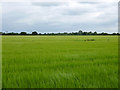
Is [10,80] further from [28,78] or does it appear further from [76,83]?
[76,83]

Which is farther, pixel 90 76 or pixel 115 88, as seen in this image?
pixel 90 76

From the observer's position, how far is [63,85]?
2277 millimetres

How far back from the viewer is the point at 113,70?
9.95 feet

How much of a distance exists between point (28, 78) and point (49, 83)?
1.55 ft

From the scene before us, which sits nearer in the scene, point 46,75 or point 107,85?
point 107,85

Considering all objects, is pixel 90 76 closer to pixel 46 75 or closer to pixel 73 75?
pixel 73 75

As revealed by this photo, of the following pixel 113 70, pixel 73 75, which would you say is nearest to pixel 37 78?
pixel 73 75

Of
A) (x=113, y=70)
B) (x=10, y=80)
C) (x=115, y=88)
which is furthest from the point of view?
(x=113, y=70)

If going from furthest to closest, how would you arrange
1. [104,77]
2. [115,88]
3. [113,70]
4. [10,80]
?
1. [113,70]
2. [104,77]
3. [10,80]
4. [115,88]

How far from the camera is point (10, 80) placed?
2471 mm

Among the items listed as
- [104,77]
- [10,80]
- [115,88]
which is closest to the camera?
[115,88]

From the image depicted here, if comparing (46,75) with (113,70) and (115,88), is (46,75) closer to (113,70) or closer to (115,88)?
(115,88)

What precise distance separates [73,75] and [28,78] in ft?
A: 3.01

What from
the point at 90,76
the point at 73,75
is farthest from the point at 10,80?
the point at 90,76
